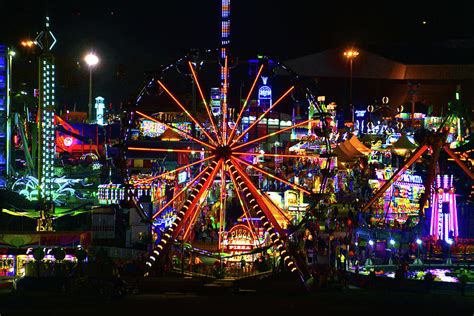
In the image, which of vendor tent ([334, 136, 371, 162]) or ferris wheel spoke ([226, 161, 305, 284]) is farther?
vendor tent ([334, 136, 371, 162])

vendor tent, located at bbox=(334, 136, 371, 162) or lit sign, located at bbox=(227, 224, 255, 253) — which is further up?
vendor tent, located at bbox=(334, 136, 371, 162)

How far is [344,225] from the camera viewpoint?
137 ft

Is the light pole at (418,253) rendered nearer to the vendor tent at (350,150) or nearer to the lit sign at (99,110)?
the vendor tent at (350,150)

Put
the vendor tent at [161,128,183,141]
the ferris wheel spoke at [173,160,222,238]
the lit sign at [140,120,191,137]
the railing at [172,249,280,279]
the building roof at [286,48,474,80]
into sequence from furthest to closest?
the building roof at [286,48,474,80], the lit sign at [140,120,191,137], the vendor tent at [161,128,183,141], the ferris wheel spoke at [173,160,222,238], the railing at [172,249,280,279]

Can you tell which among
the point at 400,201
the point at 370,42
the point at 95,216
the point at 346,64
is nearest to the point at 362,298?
the point at 95,216

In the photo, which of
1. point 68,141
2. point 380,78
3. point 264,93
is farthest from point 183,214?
point 380,78

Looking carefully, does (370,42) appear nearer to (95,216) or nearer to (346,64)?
(346,64)

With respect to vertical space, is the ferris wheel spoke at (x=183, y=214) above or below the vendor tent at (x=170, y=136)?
below

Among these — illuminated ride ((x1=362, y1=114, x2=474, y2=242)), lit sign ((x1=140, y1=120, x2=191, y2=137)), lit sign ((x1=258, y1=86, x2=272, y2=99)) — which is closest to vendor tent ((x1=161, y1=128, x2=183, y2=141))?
lit sign ((x1=140, y1=120, x2=191, y2=137))

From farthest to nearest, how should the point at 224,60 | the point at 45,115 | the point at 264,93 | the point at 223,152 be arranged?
1. the point at 264,93
2. the point at 45,115
3. the point at 224,60
4. the point at 223,152

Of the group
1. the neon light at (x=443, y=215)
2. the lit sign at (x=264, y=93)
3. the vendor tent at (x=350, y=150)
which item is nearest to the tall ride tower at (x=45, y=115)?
the neon light at (x=443, y=215)

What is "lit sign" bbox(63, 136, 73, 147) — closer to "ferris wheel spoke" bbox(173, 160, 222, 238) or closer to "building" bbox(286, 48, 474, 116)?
"building" bbox(286, 48, 474, 116)

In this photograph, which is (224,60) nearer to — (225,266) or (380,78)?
(225,266)

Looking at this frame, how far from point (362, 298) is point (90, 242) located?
37.9 feet
